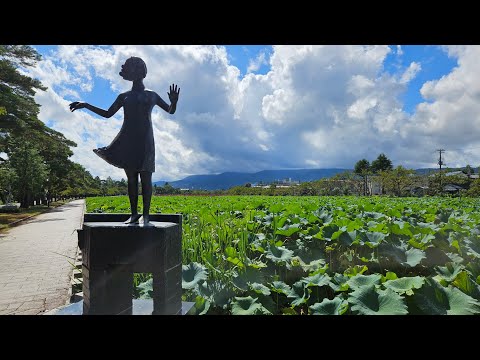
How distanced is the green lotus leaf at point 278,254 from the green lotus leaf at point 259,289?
0.62 m

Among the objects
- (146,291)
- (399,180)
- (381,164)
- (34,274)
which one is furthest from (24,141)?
(381,164)

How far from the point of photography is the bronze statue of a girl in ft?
8.19

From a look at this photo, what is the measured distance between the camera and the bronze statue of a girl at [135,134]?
98.3 inches

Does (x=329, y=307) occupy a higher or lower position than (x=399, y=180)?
lower

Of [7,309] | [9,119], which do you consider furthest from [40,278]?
[9,119]

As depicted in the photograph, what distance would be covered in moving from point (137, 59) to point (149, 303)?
196cm

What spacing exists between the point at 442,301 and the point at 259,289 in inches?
58.3

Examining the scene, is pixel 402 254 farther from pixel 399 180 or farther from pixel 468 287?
pixel 399 180

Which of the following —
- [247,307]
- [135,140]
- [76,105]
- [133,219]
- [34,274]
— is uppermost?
[76,105]

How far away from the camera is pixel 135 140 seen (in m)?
2.50

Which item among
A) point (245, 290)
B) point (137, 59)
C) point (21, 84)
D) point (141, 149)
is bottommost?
point (245, 290)
